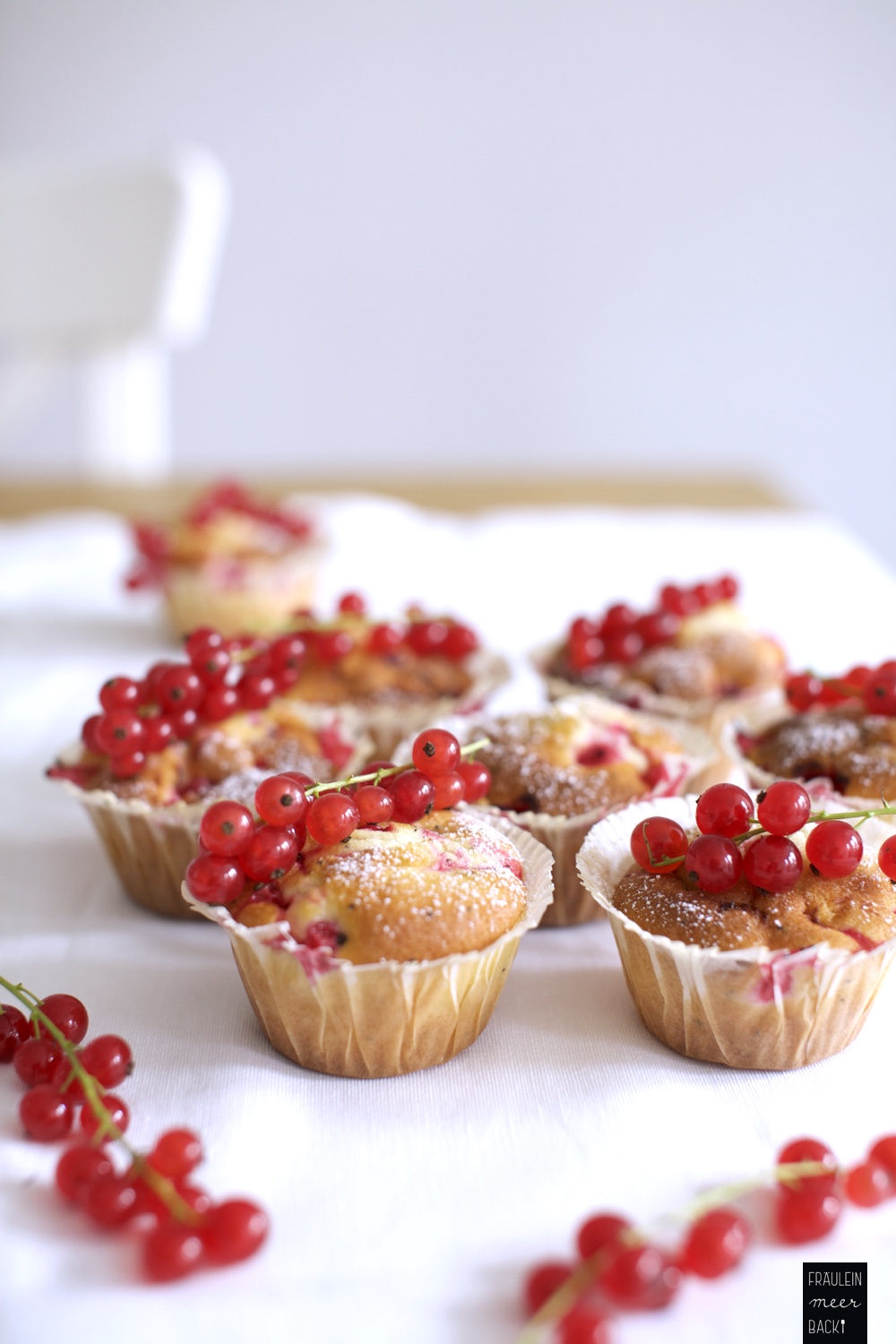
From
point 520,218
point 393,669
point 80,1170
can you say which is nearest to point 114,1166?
point 80,1170

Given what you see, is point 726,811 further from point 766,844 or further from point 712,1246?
point 712,1246

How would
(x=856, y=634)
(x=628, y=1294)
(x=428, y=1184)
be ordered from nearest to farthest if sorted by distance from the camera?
(x=628, y=1294) → (x=428, y=1184) → (x=856, y=634)

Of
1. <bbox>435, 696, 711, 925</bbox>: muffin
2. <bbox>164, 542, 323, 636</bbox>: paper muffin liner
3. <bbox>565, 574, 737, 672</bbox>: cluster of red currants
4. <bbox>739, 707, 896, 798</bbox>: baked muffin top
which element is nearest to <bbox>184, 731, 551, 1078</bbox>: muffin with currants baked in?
<bbox>435, 696, 711, 925</bbox>: muffin

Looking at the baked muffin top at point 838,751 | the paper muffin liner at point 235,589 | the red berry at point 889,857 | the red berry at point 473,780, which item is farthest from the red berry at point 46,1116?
the paper muffin liner at point 235,589

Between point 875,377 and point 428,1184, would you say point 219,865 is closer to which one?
point 428,1184

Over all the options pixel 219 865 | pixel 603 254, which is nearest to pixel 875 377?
pixel 603 254
